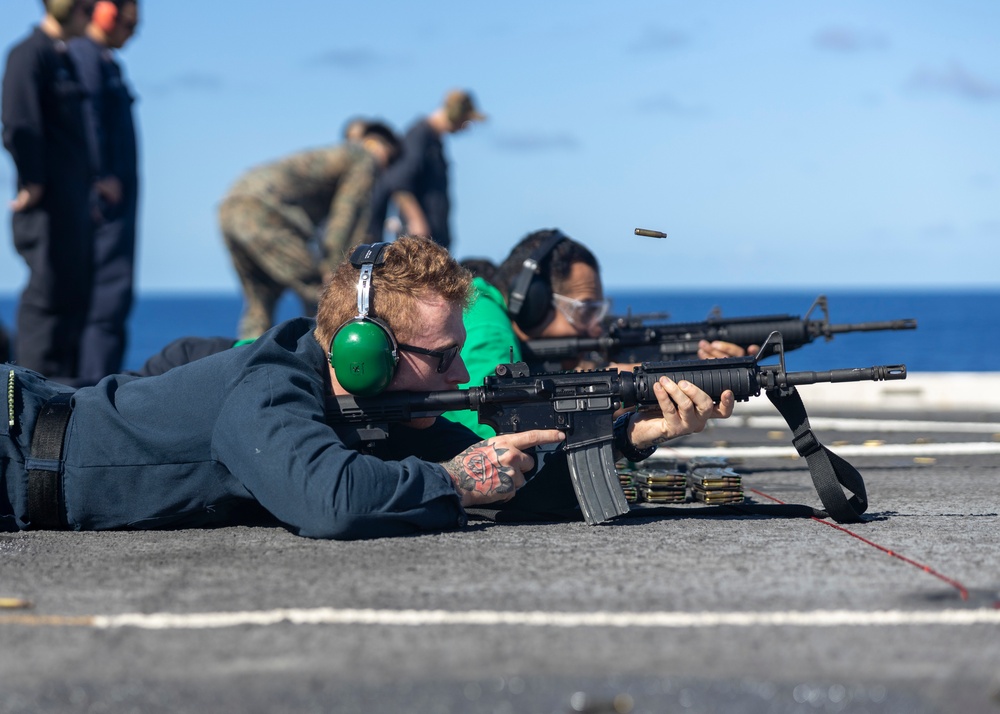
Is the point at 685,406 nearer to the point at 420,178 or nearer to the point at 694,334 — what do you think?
the point at 694,334

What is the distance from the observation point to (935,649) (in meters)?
2.52

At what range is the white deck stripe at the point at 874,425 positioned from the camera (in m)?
8.24

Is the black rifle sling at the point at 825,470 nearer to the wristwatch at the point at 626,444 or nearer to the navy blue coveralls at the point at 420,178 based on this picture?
the wristwatch at the point at 626,444

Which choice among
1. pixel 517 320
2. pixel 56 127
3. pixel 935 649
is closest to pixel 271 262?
pixel 56 127

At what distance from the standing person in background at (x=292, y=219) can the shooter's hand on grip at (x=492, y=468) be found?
683 centimetres

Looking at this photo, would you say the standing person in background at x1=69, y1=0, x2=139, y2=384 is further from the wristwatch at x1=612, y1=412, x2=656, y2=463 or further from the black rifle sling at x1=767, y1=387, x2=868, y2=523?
the black rifle sling at x1=767, y1=387, x2=868, y2=523

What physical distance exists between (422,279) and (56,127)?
15.8ft

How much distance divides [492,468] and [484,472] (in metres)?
0.03

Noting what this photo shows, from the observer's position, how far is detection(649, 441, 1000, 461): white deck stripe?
6.69 m

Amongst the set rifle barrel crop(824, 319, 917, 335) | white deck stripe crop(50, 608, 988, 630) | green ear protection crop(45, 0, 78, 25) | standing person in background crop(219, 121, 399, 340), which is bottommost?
white deck stripe crop(50, 608, 988, 630)

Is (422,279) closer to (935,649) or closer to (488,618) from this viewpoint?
(488,618)

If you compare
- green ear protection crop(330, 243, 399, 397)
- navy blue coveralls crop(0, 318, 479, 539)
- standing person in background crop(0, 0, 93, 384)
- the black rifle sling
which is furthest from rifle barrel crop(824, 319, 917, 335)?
standing person in background crop(0, 0, 93, 384)

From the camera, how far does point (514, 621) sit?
274 centimetres

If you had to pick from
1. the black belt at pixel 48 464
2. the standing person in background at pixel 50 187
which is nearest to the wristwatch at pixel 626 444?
the black belt at pixel 48 464
